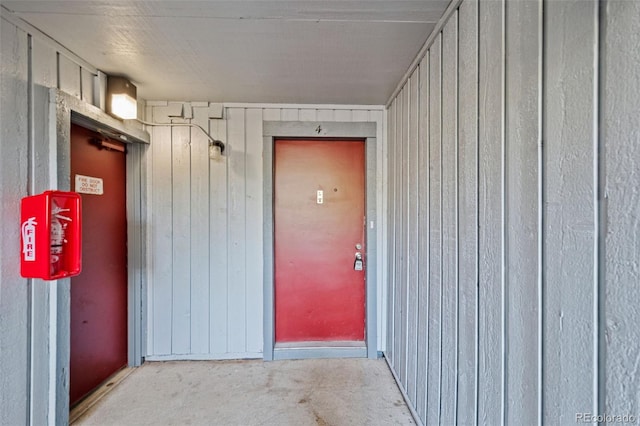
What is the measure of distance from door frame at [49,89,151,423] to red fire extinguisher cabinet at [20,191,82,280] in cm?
27

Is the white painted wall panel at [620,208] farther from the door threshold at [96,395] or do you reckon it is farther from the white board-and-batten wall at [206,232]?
the door threshold at [96,395]

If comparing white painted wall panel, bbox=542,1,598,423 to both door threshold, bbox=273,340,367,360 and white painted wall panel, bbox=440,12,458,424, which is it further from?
door threshold, bbox=273,340,367,360

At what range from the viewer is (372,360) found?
2.75 meters

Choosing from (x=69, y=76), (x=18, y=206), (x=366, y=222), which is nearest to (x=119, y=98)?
(x=69, y=76)

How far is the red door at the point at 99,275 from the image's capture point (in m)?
2.10

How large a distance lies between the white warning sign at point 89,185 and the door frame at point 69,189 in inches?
6.1

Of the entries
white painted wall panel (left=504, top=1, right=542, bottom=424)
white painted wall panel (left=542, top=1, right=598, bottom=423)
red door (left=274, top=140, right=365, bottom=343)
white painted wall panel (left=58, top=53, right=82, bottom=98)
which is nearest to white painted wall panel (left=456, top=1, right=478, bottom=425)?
white painted wall panel (left=504, top=1, right=542, bottom=424)

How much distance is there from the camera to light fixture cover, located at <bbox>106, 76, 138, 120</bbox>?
216cm

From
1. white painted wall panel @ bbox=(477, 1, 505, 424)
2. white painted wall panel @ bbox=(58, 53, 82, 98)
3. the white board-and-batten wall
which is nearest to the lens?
white painted wall panel @ bbox=(477, 1, 505, 424)

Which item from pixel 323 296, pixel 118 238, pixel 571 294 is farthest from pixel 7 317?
pixel 571 294

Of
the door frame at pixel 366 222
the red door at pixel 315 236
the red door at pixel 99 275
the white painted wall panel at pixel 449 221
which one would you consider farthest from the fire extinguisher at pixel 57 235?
the white painted wall panel at pixel 449 221

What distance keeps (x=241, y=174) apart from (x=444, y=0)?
1985 millimetres

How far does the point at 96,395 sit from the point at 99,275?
89 cm

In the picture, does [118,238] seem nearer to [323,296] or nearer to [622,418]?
[323,296]
